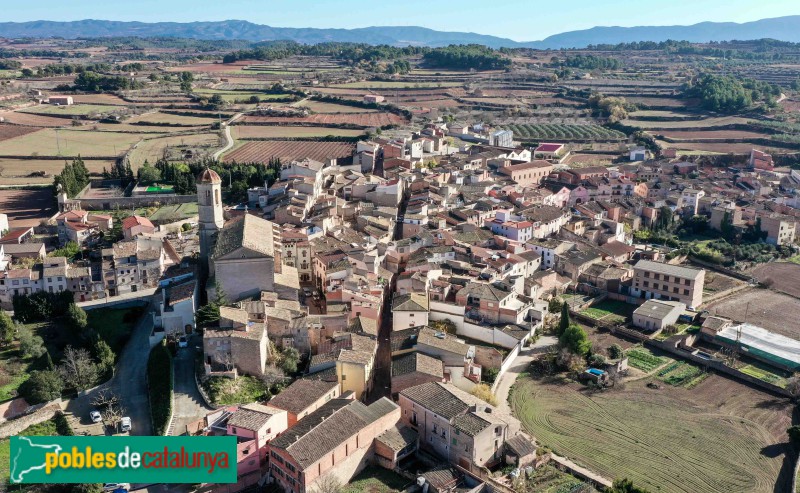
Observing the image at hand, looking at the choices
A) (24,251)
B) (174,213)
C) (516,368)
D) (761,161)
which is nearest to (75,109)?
(174,213)

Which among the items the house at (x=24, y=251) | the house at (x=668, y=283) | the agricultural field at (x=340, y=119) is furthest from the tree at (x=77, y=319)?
the agricultural field at (x=340, y=119)

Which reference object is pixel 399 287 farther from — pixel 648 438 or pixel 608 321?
pixel 648 438

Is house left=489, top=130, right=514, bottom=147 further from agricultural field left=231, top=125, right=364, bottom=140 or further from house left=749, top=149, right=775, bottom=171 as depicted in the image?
house left=749, top=149, right=775, bottom=171

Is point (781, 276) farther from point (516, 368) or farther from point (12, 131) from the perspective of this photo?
point (12, 131)

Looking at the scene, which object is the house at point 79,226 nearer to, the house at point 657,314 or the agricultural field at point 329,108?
the house at point 657,314

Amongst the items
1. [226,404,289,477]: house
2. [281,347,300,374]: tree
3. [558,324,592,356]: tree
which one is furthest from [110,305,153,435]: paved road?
[558,324,592,356]: tree

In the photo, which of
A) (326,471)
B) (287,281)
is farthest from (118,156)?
(326,471)
